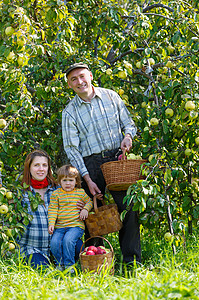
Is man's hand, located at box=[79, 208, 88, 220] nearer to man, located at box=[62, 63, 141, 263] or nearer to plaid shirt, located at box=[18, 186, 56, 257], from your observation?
man, located at box=[62, 63, 141, 263]

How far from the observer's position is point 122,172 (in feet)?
9.77

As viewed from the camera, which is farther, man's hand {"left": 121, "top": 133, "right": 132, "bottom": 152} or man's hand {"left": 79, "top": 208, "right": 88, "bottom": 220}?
man's hand {"left": 79, "top": 208, "right": 88, "bottom": 220}

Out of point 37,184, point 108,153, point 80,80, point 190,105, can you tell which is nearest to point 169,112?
point 190,105

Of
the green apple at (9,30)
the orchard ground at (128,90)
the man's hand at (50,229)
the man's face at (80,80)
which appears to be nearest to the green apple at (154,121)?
the orchard ground at (128,90)

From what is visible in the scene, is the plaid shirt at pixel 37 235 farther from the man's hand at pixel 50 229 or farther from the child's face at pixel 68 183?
the child's face at pixel 68 183

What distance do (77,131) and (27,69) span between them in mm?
1390

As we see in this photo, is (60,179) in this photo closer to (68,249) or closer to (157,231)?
(68,249)

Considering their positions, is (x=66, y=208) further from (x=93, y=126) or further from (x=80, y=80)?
(x=80, y=80)

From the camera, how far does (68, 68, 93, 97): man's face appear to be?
3.23 m

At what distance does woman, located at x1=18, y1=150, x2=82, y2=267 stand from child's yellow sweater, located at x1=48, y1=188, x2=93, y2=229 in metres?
0.07

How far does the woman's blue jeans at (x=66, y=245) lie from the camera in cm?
320

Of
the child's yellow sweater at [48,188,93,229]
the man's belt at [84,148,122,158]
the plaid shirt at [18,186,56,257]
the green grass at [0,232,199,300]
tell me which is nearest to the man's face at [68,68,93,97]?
the man's belt at [84,148,122,158]

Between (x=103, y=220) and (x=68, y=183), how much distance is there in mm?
433

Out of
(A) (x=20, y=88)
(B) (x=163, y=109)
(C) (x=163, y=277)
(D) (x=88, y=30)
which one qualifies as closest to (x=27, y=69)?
(D) (x=88, y=30)
